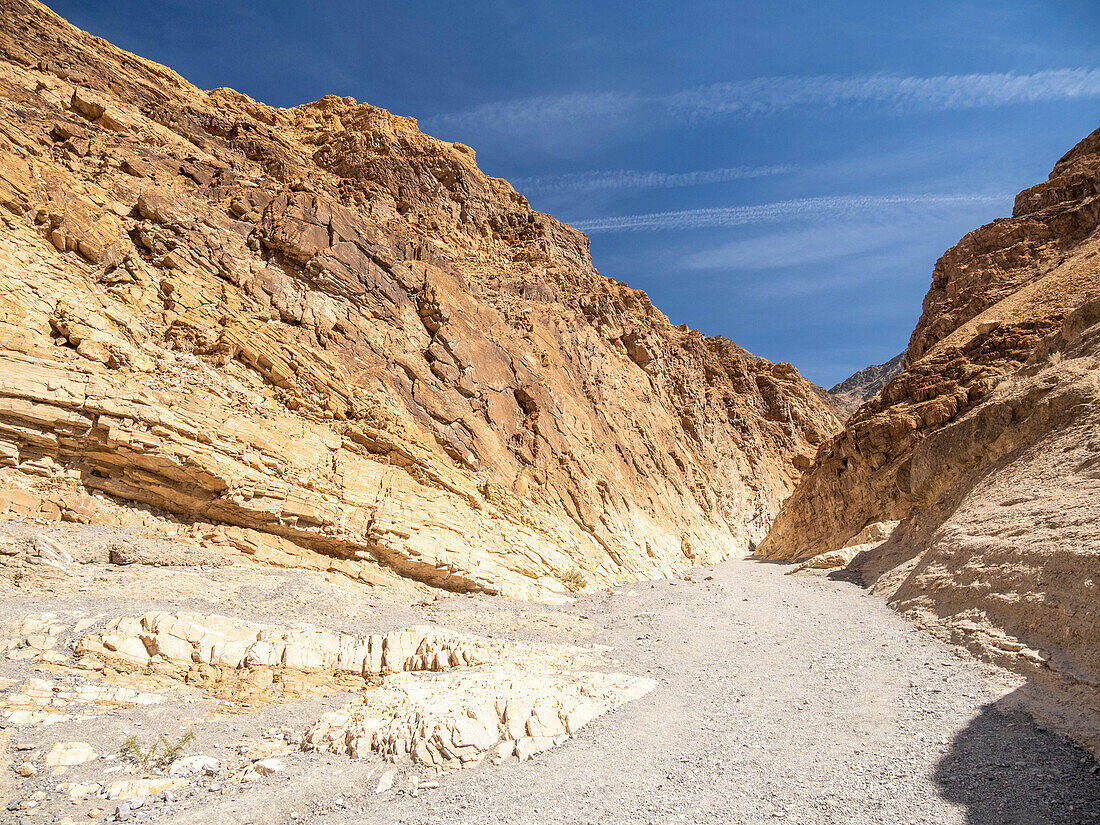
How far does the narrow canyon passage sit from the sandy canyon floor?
0.02 metres

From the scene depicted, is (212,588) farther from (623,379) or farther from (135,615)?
(623,379)

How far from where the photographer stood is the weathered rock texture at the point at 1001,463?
8250 mm

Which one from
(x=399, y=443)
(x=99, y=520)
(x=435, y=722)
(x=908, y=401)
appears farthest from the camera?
(x=908, y=401)

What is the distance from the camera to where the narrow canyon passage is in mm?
5547

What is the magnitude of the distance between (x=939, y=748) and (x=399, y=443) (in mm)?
15328

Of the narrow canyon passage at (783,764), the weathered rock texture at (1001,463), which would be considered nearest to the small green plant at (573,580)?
the narrow canyon passage at (783,764)

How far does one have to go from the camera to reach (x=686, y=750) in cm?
717

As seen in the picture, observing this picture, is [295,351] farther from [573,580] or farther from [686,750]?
[686,750]

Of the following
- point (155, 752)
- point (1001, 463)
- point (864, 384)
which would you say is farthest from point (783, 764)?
point (864, 384)

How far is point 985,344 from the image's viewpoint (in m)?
23.2

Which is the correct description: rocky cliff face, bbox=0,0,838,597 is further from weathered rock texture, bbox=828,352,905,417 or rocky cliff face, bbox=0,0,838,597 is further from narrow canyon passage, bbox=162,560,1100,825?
weathered rock texture, bbox=828,352,905,417

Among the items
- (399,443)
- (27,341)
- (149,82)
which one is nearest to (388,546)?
(399,443)

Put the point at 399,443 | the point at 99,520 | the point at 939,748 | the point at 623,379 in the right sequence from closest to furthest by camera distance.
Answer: the point at 939,748, the point at 99,520, the point at 399,443, the point at 623,379

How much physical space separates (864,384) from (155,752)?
12558 cm
